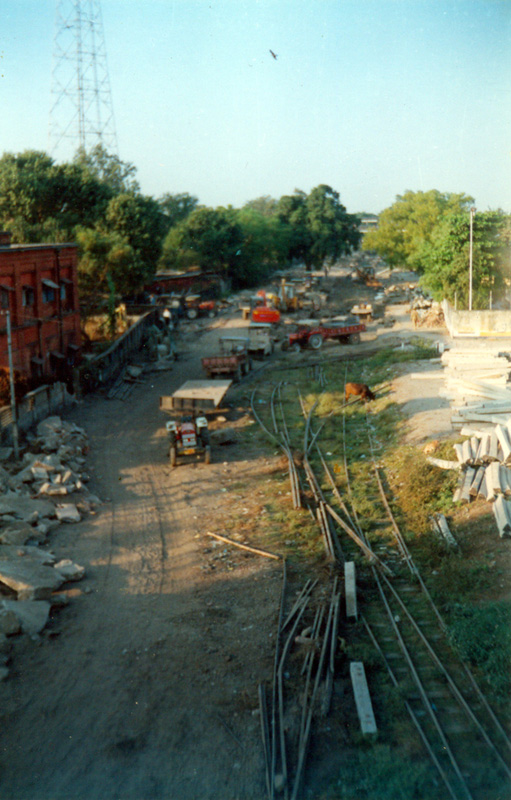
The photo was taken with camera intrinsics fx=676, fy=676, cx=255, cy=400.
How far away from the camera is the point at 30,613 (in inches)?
414

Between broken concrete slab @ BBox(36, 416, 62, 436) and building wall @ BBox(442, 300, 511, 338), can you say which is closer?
broken concrete slab @ BBox(36, 416, 62, 436)

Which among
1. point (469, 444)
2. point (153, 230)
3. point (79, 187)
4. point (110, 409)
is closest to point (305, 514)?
point (469, 444)

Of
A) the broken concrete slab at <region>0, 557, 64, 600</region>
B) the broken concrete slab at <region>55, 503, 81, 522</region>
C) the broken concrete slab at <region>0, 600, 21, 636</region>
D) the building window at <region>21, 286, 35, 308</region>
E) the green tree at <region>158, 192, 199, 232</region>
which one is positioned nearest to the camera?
the broken concrete slab at <region>0, 600, 21, 636</region>

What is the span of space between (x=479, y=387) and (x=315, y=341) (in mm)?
18796

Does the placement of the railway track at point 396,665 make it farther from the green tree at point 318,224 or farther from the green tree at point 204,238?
the green tree at point 318,224

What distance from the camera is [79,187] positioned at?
153 feet

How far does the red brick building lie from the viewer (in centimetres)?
2441

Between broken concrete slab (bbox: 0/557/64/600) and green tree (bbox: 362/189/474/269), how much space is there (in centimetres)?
4983

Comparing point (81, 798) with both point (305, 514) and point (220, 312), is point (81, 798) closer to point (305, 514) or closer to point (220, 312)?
point (305, 514)

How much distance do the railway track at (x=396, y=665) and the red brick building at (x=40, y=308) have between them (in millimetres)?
14372

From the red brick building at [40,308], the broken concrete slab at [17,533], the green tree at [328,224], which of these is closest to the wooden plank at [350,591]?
the broken concrete slab at [17,533]

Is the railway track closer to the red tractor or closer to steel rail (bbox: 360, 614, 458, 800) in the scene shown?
steel rail (bbox: 360, 614, 458, 800)

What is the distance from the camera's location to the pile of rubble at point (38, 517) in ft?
34.7

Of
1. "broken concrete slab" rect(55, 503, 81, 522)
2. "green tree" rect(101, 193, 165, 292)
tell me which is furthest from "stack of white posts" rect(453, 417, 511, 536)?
"green tree" rect(101, 193, 165, 292)
